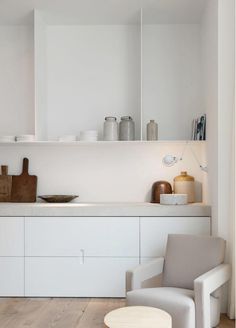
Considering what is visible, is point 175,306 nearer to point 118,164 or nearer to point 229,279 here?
point 229,279

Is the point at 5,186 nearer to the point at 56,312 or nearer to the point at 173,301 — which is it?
the point at 56,312

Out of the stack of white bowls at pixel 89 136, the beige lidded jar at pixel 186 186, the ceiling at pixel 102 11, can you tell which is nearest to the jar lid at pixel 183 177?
the beige lidded jar at pixel 186 186

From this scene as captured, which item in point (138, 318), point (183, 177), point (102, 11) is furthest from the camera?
point (183, 177)

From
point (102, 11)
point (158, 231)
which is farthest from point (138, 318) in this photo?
point (102, 11)

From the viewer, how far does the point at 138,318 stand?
2613mm

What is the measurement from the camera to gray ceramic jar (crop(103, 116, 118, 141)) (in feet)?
14.5

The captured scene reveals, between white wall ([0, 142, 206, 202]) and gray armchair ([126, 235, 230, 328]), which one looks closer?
gray armchair ([126, 235, 230, 328])

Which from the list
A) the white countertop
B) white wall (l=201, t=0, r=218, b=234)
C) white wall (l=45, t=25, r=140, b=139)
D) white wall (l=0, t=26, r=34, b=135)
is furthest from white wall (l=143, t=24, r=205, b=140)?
white wall (l=0, t=26, r=34, b=135)

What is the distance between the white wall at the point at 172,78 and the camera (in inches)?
184

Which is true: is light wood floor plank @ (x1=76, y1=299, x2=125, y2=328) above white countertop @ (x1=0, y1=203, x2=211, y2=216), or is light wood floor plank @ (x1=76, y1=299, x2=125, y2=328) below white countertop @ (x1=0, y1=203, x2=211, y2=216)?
below

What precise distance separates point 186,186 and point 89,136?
1.07m

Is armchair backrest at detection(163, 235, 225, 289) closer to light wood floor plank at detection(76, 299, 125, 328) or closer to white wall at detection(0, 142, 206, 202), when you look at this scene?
light wood floor plank at detection(76, 299, 125, 328)

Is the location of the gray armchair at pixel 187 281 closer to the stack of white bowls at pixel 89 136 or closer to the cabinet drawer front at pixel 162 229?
the cabinet drawer front at pixel 162 229

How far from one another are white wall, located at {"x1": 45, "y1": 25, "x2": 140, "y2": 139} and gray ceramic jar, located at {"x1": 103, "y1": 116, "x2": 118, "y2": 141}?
0.27m
